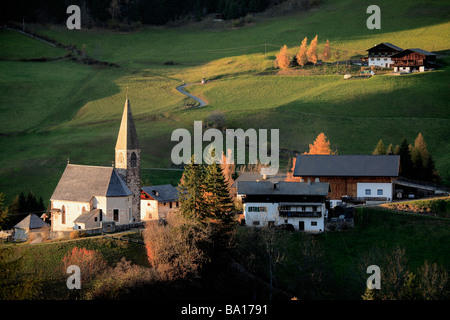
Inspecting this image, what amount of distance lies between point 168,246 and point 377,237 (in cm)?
2240

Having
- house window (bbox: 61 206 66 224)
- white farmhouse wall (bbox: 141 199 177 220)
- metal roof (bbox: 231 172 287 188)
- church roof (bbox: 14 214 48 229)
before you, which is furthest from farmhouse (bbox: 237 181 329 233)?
church roof (bbox: 14 214 48 229)

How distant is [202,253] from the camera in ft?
233

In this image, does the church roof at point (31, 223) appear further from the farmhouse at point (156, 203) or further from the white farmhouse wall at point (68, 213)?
the farmhouse at point (156, 203)

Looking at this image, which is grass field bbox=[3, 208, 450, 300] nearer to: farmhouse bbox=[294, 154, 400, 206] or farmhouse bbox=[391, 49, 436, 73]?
farmhouse bbox=[294, 154, 400, 206]

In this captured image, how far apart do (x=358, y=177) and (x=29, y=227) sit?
40517mm

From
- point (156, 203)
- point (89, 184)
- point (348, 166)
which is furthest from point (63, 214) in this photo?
point (348, 166)

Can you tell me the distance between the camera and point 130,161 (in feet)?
292

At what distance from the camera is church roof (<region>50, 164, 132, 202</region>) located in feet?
281

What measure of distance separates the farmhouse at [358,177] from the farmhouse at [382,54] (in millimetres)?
73848

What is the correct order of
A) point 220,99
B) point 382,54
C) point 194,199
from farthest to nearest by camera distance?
point 382,54, point 220,99, point 194,199

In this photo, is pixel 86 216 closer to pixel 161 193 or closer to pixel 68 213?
pixel 68 213

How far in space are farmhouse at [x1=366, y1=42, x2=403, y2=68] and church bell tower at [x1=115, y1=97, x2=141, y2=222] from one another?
8504 centimetres

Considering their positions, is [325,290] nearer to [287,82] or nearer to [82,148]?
[82,148]
